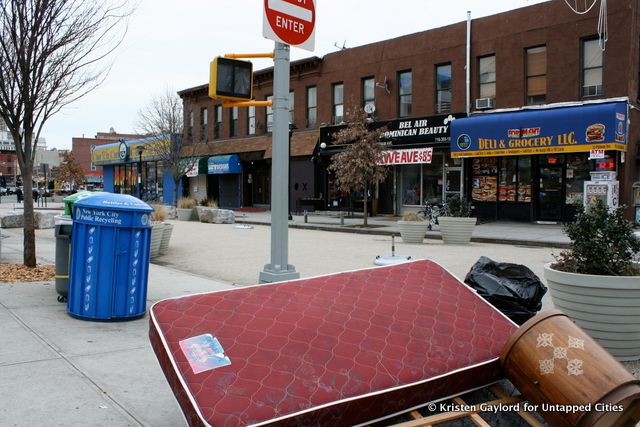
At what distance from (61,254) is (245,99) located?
9.79 ft

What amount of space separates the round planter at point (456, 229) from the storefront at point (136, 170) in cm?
2810

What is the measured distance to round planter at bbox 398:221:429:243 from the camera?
52.1 ft

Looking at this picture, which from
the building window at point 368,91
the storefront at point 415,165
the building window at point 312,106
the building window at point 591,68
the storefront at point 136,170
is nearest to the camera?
the building window at point 591,68

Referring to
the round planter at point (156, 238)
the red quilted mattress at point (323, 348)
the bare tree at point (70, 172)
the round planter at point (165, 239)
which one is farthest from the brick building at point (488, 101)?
the bare tree at point (70, 172)

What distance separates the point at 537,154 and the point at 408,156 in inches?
228

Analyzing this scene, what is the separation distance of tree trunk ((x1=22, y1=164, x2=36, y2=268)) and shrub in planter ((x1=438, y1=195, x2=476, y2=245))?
10.3m

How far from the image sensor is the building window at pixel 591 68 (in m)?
19.9

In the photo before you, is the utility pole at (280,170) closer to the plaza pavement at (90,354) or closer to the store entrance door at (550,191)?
the plaza pavement at (90,354)

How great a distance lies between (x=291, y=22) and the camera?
505cm

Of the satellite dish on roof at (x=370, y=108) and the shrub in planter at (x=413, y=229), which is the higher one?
the satellite dish on roof at (x=370, y=108)

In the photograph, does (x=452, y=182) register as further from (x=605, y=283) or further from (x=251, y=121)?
(x=605, y=283)

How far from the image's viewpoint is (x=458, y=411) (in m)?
2.88

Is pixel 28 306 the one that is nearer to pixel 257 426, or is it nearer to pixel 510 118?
pixel 257 426

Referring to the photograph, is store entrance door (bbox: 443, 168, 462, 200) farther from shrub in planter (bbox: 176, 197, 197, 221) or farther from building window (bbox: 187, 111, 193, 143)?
building window (bbox: 187, 111, 193, 143)
